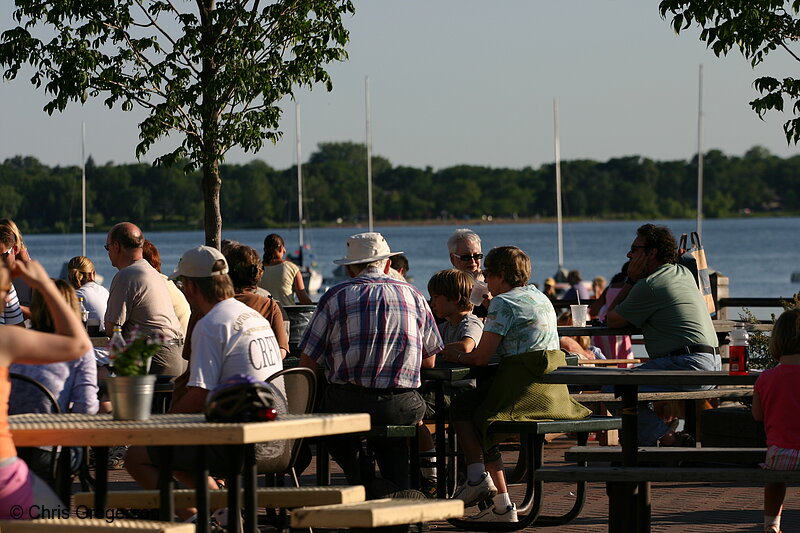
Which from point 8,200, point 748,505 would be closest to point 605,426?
point 748,505

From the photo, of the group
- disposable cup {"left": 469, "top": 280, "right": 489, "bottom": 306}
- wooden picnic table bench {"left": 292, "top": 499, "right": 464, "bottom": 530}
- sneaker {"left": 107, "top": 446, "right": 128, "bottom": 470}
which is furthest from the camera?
sneaker {"left": 107, "top": 446, "right": 128, "bottom": 470}

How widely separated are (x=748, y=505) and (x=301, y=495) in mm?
3462

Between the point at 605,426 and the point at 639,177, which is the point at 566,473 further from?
the point at 639,177

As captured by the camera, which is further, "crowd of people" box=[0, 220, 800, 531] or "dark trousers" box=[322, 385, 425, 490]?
"dark trousers" box=[322, 385, 425, 490]

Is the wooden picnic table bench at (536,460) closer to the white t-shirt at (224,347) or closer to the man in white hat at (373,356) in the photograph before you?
the man in white hat at (373,356)

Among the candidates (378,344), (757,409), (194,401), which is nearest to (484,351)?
(378,344)

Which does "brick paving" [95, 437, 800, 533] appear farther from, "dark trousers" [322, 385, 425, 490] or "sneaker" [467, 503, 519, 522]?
"dark trousers" [322, 385, 425, 490]

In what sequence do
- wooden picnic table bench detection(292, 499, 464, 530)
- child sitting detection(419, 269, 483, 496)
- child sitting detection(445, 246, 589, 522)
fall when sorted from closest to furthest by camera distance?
wooden picnic table bench detection(292, 499, 464, 530) < child sitting detection(445, 246, 589, 522) < child sitting detection(419, 269, 483, 496)

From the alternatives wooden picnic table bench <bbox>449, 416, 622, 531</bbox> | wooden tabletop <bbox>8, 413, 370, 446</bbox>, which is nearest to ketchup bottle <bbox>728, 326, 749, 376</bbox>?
wooden picnic table bench <bbox>449, 416, 622, 531</bbox>

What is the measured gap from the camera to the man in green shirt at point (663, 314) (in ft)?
29.9

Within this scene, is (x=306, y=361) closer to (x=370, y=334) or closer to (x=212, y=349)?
(x=370, y=334)

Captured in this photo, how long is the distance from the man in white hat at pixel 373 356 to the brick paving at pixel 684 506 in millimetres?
880

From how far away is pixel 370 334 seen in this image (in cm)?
716

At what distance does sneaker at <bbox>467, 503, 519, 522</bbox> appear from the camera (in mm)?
7695
